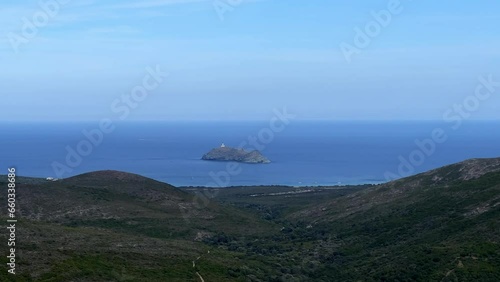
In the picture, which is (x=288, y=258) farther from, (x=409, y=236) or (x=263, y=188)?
(x=263, y=188)

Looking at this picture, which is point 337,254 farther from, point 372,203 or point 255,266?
point 372,203

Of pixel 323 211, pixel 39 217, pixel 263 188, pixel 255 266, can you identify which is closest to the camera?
pixel 255 266

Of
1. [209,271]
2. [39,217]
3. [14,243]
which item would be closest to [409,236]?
[209,271]

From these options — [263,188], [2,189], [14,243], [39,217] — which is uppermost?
[263,188]

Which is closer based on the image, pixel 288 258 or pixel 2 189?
pixel 288 258

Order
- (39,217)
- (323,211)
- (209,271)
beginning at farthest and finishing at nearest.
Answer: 1. (323,211)
2. (39,217)
3. (209,271)

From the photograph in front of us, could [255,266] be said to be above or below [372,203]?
below
